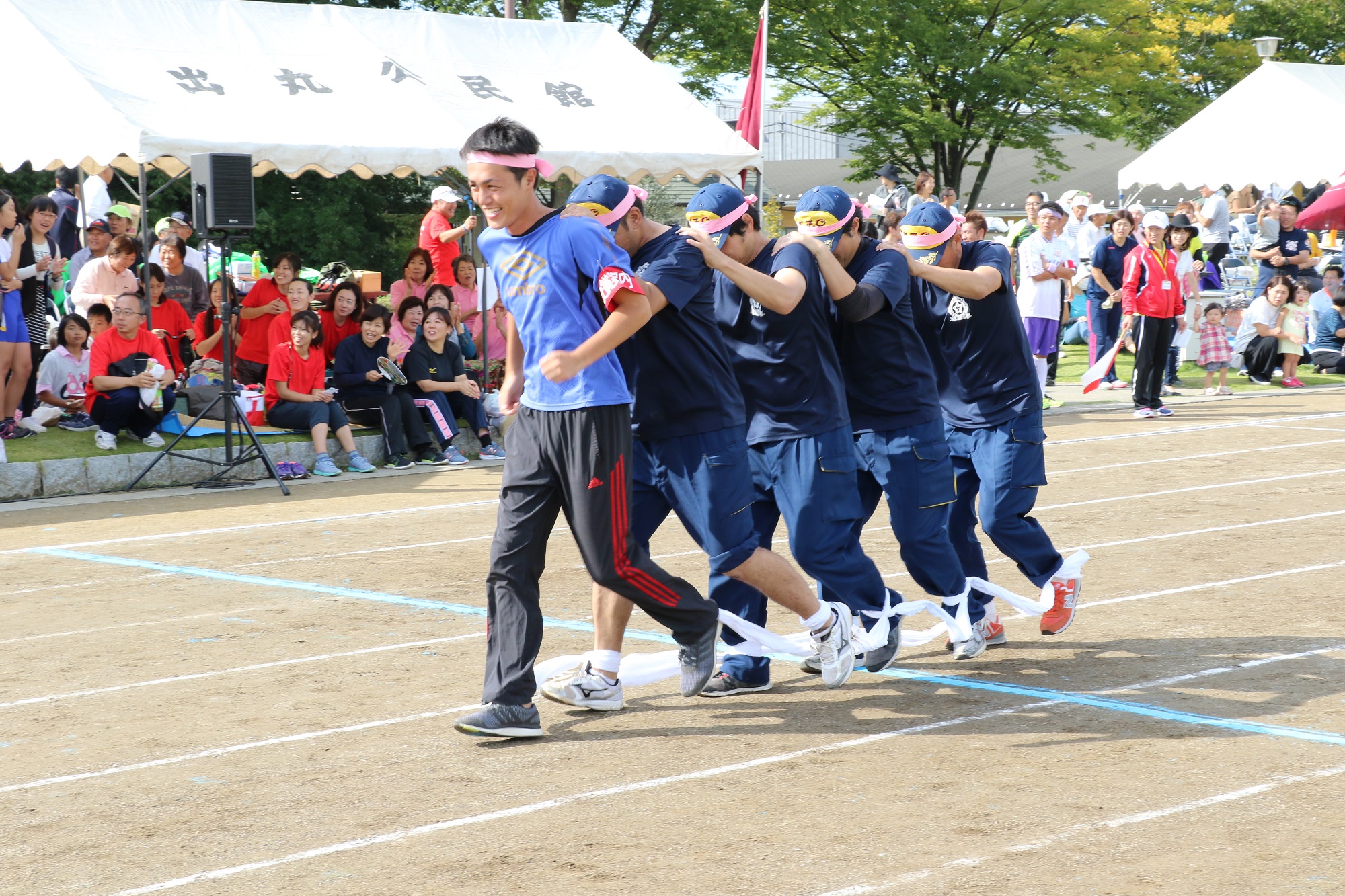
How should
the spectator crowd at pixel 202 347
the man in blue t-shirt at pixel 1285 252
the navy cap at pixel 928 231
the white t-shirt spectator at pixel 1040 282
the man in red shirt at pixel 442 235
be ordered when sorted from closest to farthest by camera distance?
the navy cap at pixel 928 231
the spectator crowd at pixel 202 347
the man in red shirt at pixel 442 235
the white t-shirt spectator at pixel 1040 282
the man in blue t-shirt at pixel 1285 252

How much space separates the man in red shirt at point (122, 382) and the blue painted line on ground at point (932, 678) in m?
3.39

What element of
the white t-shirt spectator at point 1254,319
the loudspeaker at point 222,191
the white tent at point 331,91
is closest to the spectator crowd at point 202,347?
the loudspeaker at point 222,191

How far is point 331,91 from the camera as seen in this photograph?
1423 cm

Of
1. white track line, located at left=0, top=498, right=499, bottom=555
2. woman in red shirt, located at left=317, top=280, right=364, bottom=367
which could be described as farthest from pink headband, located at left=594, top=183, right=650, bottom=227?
woman in red shirt, located at left=317, top=280, right=364, bottom=367

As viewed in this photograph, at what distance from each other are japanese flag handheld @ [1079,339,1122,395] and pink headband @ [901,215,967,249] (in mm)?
11098

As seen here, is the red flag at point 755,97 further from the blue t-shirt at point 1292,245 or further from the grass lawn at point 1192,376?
the blue t-shirt at point 1292,245

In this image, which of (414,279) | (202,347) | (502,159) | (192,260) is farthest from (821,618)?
(192,260)

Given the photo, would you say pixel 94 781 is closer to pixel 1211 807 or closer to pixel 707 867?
pixel 707 867

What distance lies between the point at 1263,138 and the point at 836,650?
61.2ft

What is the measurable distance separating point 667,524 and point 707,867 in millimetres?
6070

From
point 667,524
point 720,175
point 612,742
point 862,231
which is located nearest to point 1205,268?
point 720,175

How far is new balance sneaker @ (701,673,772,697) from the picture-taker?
5957 millimetres

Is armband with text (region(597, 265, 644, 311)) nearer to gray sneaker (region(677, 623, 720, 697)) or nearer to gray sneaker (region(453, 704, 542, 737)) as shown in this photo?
gray sneaker (region(677, 623, 720, 697))

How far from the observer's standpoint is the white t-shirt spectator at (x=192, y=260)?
1463cm
